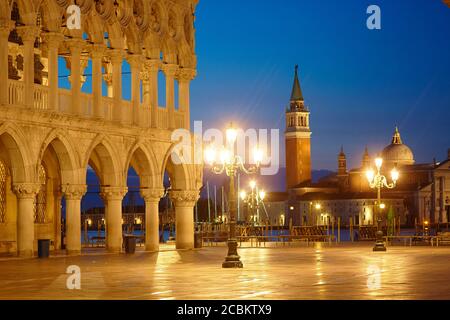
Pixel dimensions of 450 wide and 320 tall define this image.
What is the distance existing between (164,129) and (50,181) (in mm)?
4708

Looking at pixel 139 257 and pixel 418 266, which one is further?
pixel 139 257

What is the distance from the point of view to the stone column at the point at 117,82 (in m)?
36.7

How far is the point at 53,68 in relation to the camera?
33.5 m

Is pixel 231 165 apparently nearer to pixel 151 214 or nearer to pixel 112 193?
pixel 112 193

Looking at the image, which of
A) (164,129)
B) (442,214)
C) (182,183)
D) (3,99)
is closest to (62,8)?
(3,99)

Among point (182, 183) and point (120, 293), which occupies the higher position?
point (182, 183)

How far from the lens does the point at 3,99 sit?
3089 centimetres

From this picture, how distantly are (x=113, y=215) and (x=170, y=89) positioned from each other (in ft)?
20.2

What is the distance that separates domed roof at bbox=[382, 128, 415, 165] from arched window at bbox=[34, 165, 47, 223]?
131 m

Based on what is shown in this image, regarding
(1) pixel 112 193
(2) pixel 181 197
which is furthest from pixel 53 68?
(2) pixel 181 197

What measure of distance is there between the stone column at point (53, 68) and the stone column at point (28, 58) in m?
0.97
